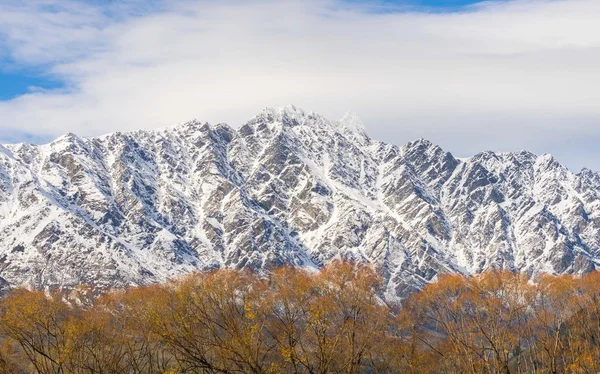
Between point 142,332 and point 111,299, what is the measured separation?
44.0m

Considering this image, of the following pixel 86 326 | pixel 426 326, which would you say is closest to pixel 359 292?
pixel 86 326

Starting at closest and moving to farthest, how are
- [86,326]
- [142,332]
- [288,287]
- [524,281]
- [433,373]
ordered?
1. [86,326]
2. [142,332]
3. [288,287]
4. [433,373]
5. [524,281]

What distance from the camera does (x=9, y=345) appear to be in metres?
82.1

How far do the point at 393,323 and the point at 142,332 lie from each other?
45693mm

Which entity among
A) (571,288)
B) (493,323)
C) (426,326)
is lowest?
(426,326)

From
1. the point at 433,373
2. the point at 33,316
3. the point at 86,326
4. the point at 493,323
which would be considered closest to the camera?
the point at 493,323

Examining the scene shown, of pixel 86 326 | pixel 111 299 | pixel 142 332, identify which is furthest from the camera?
pixel 111 299

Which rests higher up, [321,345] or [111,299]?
[321,345]

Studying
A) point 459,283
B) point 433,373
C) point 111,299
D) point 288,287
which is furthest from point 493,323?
point 111,299

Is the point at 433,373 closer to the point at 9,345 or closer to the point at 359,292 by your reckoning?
the point at 359,292

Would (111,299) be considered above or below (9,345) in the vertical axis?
below

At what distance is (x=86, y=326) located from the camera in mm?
77625

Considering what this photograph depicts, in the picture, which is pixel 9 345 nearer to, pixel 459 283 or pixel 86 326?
pixel 86 326

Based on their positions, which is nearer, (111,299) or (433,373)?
(433,373)
